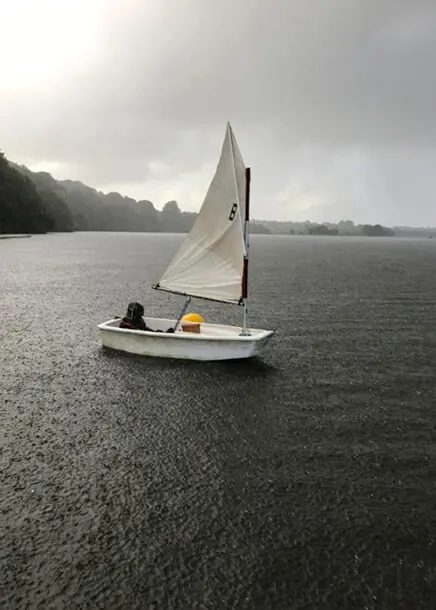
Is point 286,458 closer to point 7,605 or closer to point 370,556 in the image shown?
point 370,556

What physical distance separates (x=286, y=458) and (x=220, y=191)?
13.9 meters

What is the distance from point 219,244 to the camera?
82.0 feet

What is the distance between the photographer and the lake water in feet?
33.3

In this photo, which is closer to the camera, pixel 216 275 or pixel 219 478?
pixel 219 478

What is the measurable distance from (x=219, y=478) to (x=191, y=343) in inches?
416

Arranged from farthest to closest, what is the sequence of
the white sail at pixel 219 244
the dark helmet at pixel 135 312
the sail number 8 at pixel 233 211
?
1. the dark helmet at pixel 135 312
2. the sail number 8 at pixel 233 211
3. the white sail at pixel 219 244

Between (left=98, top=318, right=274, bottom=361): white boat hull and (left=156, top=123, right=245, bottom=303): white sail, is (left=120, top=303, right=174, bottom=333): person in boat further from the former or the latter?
(left=156, top=123, right=245, bottom=303): white sail

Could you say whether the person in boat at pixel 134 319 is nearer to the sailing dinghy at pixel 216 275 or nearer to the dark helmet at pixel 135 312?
the dark helmet at pixel 135 312

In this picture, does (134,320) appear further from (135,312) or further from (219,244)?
(219,244)

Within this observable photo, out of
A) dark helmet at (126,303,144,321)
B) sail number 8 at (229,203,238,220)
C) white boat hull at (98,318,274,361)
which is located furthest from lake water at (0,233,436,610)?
sail number 8 at (229,203,238,220)

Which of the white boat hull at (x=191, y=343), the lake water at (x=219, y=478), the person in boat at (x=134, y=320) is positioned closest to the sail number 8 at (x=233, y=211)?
the white boat hull at (x=191, y=343)

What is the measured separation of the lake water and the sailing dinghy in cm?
94

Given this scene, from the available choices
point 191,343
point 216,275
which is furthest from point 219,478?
point 216,275

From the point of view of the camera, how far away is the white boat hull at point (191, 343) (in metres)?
23.5
